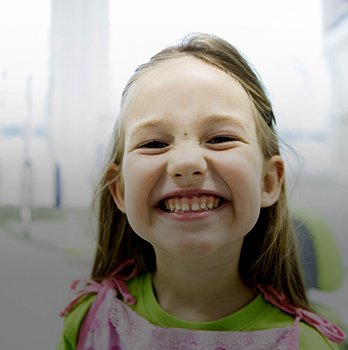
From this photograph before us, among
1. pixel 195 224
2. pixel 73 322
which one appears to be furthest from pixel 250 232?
pixel 73 322

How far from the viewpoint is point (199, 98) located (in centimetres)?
59

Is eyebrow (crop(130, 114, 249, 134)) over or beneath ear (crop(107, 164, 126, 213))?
over

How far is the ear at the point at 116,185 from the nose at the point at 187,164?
160 mm

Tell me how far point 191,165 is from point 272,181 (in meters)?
0.19

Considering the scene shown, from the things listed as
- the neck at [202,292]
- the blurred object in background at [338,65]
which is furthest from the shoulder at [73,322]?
the blurred object in background at [338,65]

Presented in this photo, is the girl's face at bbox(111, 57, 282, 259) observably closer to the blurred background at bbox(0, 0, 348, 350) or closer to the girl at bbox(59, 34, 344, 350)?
the girl at bbox(59, 34, 344, 350)

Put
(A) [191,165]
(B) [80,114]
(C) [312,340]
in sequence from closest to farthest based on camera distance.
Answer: (A) [191,165] < (C) [312,340] < (B) [80,114]

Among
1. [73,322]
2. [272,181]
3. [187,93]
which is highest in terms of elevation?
[187,93]

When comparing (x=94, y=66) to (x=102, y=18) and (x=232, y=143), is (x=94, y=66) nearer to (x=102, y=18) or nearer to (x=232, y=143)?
(x=102, y=18)

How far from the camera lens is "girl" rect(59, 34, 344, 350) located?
578 millimetres

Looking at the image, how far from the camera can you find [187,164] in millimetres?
551

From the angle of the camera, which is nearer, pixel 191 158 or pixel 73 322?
pixel 191 158

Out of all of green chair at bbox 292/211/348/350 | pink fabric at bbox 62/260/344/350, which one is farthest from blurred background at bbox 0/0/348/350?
pink fabric at bbox 62/260/344/350

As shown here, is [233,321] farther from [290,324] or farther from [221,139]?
[221,139]
